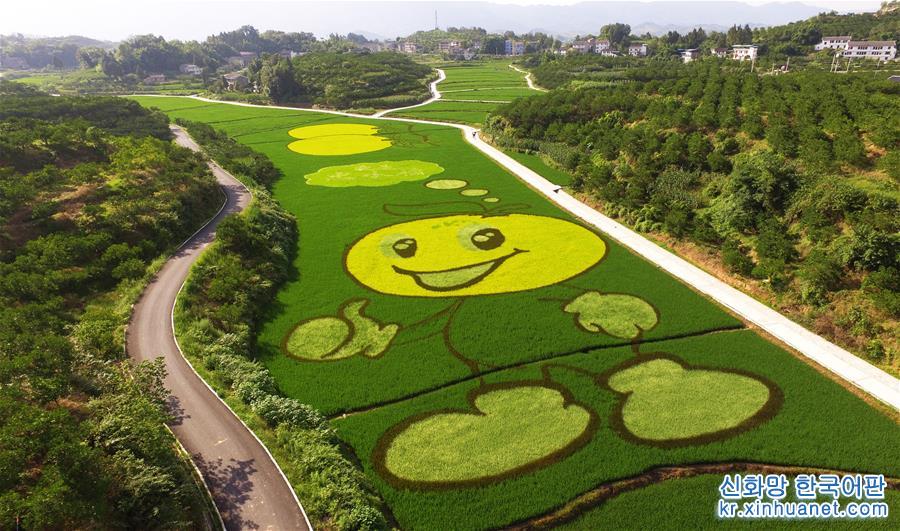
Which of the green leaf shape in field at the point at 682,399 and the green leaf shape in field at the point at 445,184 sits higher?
the green leaf shape in field at the point at 445,184

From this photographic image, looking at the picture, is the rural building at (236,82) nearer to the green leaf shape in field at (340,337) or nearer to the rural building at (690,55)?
the green leaf shape in field at (340,337)

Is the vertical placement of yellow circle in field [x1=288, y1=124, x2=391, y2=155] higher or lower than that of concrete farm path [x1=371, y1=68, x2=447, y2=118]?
lower

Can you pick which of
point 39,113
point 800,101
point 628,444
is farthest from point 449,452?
point 39,113

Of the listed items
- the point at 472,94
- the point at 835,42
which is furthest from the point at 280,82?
the point at 835,42

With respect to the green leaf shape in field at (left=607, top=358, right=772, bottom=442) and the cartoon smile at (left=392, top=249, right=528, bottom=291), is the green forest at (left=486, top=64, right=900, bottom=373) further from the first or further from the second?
the cartoon smile at (left=392, top=249, right=528, bottom=291)

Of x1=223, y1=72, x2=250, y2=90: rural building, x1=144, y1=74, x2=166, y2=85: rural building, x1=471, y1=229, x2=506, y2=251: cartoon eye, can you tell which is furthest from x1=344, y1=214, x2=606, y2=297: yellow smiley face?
x1=144, y1=74, x2=166, y2=85: rural building

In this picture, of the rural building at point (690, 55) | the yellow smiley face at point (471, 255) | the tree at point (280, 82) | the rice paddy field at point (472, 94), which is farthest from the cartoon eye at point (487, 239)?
the rural building at point (690, 55)
